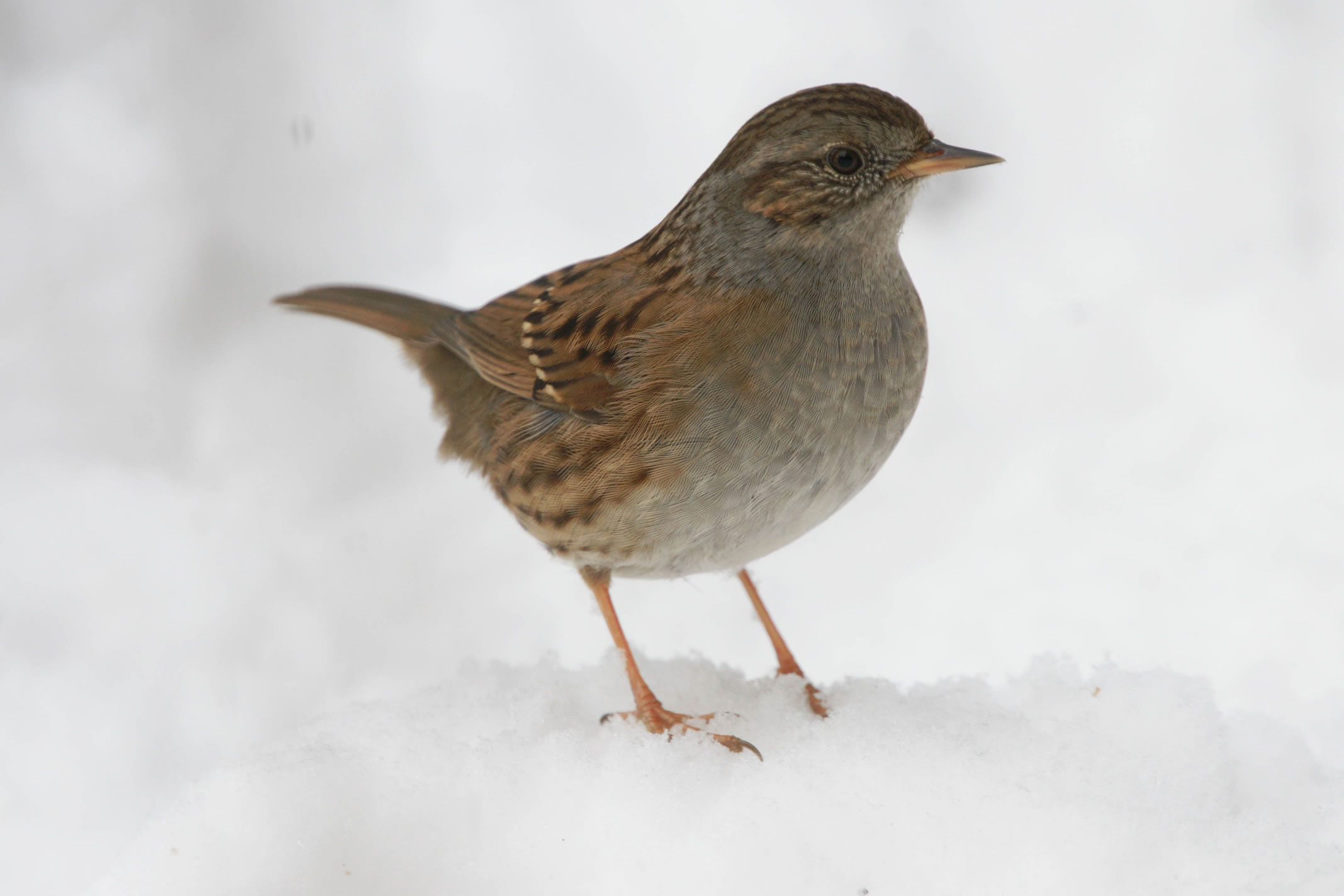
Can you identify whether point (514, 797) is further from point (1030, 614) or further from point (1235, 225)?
point (1235, 225)

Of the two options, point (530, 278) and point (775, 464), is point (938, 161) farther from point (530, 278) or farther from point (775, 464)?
point (530, 278)

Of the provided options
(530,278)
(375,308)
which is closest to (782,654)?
(375,308)

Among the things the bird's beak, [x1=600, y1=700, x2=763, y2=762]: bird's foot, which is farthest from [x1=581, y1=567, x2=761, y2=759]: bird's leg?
the bird's beak

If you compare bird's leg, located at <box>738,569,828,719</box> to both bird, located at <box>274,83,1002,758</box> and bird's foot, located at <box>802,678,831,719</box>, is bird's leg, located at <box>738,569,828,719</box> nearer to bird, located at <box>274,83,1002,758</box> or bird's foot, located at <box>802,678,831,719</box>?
bird's foot, located at <box>802,678,831,719</box>

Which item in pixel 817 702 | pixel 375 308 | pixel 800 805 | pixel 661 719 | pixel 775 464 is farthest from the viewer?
pixel 375 308

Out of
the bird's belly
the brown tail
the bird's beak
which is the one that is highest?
the brown tail

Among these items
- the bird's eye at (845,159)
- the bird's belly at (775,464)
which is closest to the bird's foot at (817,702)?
the bird's belly at (775,464)
